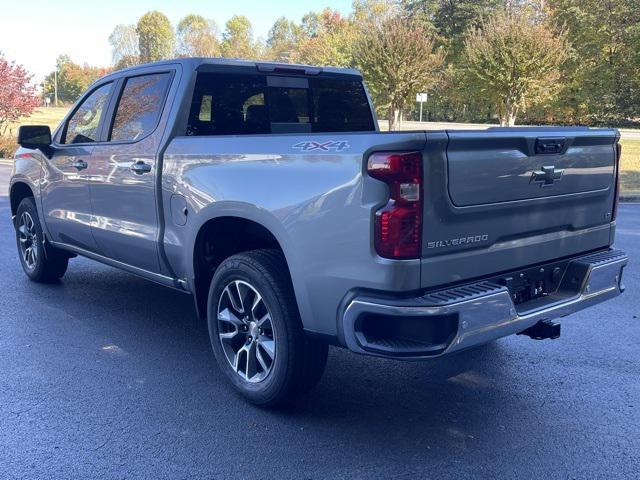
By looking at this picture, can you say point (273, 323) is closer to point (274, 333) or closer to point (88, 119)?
point (274, 333)

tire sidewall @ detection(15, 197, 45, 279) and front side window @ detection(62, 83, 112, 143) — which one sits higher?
front side window @ detection(62, 83, 112, 143)

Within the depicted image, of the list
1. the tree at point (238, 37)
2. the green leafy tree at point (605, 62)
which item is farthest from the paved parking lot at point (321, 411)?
the tree at point (238, 37)

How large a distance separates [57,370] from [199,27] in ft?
343

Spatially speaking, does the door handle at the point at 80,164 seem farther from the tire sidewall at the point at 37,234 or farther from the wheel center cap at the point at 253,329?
the wheel center cap at the point at 253,329

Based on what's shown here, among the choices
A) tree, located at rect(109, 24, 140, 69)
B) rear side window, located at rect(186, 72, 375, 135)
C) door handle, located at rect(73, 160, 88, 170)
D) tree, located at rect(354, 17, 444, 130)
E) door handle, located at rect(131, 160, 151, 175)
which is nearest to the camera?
door handle, located at rect(131, 160, 151, 175)

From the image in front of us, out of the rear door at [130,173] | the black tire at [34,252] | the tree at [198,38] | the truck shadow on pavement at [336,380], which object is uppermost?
the tree at [198,38]

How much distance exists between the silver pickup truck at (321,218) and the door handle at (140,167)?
0.02 m

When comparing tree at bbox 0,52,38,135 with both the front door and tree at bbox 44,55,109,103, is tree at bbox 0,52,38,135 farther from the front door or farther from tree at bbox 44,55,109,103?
tree at bbox 44,55,109,103

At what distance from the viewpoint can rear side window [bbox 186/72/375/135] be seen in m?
4.66

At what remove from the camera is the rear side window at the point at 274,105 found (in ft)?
15.3

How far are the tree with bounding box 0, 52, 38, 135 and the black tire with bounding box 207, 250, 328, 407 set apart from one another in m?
28.3

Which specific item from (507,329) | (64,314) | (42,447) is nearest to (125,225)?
(64,314)

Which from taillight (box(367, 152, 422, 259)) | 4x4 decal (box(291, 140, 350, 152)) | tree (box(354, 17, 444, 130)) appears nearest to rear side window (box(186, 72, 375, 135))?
4x4 decal (box(291, 140, 350, 152))

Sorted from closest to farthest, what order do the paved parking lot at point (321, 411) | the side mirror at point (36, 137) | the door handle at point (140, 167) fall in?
the paved parking lot at point (321, 411)
the door handle at point (140, 167)
the side mirror at point (36, 137)
